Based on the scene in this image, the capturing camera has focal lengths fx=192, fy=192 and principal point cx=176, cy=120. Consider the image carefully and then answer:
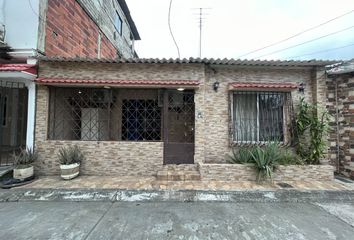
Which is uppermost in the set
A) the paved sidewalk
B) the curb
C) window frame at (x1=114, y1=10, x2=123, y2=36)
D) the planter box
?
window frame at (x1=114, y1=10, x2=123, y2=36)

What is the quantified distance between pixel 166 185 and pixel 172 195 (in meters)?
0.47

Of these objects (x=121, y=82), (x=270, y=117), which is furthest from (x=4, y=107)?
(x=270, y=117)

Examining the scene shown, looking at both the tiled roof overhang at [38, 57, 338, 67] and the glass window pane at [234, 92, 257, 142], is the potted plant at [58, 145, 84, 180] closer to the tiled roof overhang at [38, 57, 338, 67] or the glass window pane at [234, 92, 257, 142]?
the tiled roof overhang at [38, 57, 338, 67]

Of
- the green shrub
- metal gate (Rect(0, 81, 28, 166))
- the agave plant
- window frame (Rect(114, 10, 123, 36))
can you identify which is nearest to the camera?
the agave plant

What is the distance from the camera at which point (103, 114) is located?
6.82 metres

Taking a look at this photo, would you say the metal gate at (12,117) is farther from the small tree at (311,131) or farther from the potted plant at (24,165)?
the small tree at (311,131)

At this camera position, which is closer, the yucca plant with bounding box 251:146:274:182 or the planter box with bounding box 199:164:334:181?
the yucca plant with bounding box 251:146:274:182

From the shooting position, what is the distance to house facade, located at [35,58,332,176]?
5.98m

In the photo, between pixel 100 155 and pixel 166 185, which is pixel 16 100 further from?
pixel 166 185

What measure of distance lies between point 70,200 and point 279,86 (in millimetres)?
6598

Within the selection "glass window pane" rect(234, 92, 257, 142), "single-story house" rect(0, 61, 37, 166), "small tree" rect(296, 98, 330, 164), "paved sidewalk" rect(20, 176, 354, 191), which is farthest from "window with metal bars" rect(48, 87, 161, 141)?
"small tree" rect(296, 98, 330, 164)

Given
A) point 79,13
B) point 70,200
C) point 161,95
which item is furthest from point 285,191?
point 79,13

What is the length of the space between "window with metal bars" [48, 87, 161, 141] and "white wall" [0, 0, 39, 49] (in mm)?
1691

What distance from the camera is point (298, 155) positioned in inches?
244
